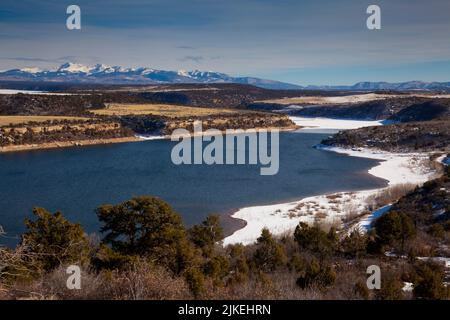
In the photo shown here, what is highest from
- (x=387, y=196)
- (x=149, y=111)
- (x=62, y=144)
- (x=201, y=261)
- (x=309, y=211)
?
(x=149, y=111)

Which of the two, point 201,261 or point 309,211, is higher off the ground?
point 201,261

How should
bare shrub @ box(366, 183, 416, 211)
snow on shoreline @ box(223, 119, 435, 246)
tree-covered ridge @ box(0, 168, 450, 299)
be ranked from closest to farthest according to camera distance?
tree-covered ridge @ box(0, 168, 450, 299) → snow on shoreline @ box(223, 119, 435, 246) → bare shrub @ box(366, 183, 416, 211)

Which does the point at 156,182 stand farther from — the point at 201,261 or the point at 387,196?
the point at 201,261

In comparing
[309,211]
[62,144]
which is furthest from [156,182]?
[62,144]

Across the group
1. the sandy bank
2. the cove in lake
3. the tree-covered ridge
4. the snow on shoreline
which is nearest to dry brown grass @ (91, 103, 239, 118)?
the sandy bank

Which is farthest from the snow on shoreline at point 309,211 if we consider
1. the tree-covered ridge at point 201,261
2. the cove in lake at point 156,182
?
the tree-covered ridge at point 201,261

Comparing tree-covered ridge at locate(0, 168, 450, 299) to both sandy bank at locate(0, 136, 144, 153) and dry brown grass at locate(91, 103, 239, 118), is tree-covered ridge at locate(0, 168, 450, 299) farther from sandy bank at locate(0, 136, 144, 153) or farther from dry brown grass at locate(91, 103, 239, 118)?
dry brown grass at locate(91, 103, 239, 118)
